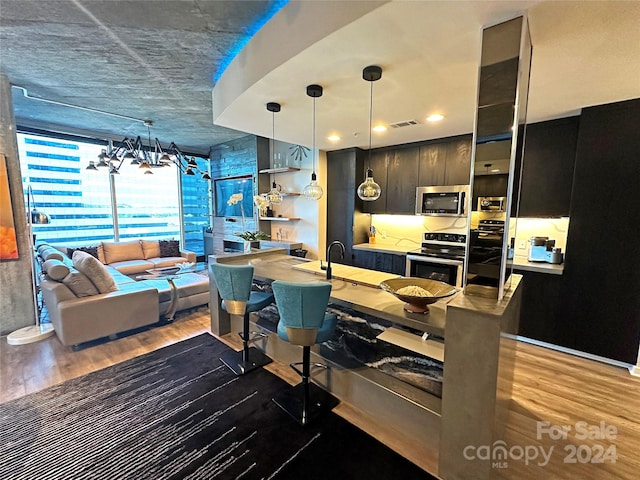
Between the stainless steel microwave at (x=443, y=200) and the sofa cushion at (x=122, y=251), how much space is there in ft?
19.0

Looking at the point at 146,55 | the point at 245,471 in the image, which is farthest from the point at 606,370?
the point at 146,55

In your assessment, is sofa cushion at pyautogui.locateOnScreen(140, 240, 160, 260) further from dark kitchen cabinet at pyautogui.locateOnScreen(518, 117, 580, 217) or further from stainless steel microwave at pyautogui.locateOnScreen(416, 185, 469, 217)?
dark kitchen cabinet at pyautogui.locateOnScreen(518, 117, 580, 217)

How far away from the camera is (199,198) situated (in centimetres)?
728

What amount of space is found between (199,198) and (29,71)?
171 inches

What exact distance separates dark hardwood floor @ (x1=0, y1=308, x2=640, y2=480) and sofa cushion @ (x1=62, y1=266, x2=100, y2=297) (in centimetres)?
63

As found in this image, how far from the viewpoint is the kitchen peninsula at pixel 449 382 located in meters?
1.44

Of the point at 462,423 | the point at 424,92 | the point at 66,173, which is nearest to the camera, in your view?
the point at 462,423

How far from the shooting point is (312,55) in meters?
1.80

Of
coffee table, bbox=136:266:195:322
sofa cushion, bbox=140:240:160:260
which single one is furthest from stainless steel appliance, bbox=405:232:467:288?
sofa cushion, bbox=140:240:160:260

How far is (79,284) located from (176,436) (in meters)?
2.28

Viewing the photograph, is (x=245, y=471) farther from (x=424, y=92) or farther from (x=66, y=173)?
(x=66, y=173)

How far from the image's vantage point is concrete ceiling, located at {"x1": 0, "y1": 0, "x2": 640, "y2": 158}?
149 cm

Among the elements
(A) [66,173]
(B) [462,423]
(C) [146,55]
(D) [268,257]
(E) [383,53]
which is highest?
(C) [146,55]

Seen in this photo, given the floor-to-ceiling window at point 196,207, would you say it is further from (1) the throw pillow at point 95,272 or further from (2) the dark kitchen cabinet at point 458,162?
(2) the dark kitchen cabinet at point 458,162
